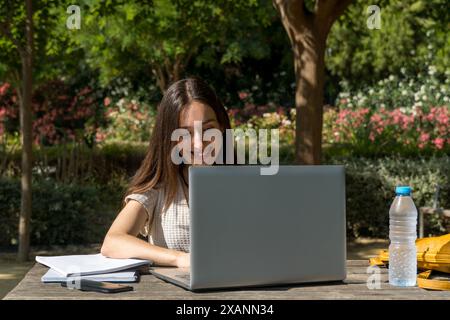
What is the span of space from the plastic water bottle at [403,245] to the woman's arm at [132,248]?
654 mm

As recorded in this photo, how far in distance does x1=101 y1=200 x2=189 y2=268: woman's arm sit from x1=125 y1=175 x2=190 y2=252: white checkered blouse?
0.43ft

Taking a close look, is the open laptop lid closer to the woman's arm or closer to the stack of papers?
the stack of papers

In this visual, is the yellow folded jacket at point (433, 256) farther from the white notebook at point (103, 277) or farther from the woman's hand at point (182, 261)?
the white notebook at point (103, 277)

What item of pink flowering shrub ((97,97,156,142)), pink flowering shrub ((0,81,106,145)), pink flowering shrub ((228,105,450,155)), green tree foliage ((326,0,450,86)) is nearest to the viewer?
pink flowering shrub ((228,105,450,155))

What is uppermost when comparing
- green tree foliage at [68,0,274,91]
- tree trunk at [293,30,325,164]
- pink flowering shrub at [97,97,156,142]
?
green tree foliage at [68,0,274,91]

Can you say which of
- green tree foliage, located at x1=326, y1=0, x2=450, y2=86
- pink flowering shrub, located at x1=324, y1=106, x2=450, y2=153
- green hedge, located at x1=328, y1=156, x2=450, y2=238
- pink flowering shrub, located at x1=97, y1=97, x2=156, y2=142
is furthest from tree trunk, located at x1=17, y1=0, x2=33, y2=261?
green tree foliage, located at x1=326, y1=0, x2=450, y2=86

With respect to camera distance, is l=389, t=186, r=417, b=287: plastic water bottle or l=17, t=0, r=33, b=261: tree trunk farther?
l=17, t=0, r=33, b=261: tree trunk

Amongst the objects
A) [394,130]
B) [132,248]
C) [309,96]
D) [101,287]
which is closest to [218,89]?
[394,130]

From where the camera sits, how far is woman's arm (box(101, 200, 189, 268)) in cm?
267

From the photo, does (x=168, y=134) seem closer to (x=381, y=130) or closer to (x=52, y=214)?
(x=52, y=214)

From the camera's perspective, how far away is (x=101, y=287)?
229 cm

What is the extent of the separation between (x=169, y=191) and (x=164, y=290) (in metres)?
0.70

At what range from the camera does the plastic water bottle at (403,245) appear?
2453 millimetres

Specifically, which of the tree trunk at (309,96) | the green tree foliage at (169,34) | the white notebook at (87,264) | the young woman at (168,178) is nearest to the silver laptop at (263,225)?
the white notebook at (87,264)
